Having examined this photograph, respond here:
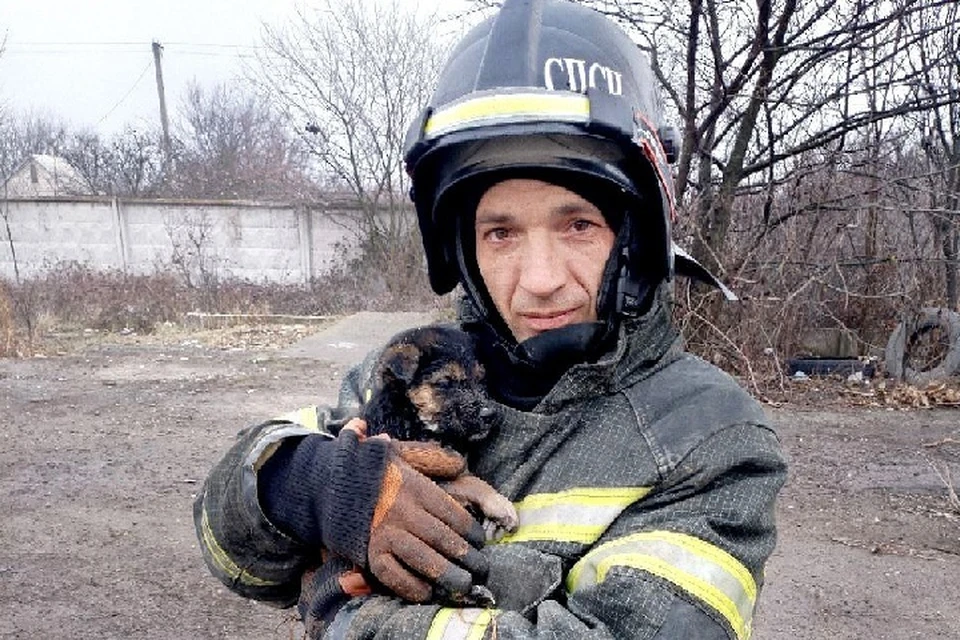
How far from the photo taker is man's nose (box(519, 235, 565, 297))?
4.66 ft

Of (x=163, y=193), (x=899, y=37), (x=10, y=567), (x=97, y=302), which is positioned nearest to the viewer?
(x=10, y=567)

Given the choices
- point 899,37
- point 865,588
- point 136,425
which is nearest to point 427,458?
point 865,588

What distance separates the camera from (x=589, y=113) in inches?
56.2

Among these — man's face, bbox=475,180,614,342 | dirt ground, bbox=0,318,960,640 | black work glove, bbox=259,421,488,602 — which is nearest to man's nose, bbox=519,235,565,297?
man's face, bbox=475,180,614,342

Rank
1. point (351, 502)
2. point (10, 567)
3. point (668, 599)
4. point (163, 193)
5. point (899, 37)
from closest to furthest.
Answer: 1. point (668, 599)
2. point (351, 502)
3. point (10, 567)
4. point (899, 37)
5. point (163, 193)

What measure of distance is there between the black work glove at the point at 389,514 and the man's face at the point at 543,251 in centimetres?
31

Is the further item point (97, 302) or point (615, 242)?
point (97, 302)

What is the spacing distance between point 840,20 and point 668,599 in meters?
6.95

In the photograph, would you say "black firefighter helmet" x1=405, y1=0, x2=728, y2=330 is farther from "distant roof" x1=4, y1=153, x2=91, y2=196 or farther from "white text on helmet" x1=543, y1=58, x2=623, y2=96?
"distant roof" x1=4, y1=153, x2=91, y2=196

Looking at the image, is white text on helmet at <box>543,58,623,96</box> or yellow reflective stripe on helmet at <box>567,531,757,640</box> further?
white text on helmet at <box>543,58,623,96</box>

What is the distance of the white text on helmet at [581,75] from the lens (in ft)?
4.85

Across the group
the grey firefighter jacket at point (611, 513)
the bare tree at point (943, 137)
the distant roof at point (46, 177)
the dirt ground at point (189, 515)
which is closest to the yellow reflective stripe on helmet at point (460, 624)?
the grey firefighter jacket at point (611, 513)

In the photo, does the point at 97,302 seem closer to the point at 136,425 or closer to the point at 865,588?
the point at 136,425

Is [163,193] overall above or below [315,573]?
above
